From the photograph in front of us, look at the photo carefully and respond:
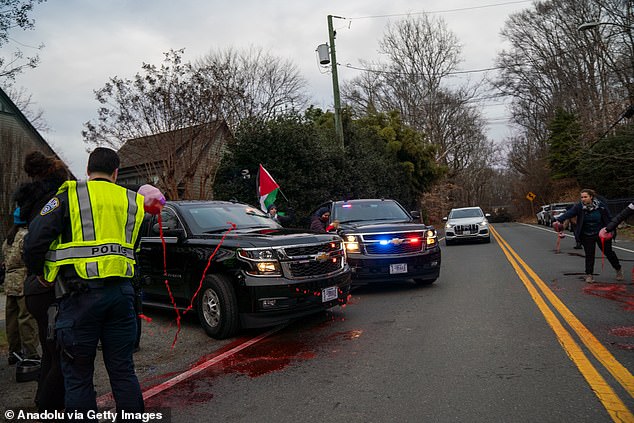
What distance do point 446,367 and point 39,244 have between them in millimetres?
3513

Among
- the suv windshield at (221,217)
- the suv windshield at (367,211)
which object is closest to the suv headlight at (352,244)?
the suv windshield at (367,211)

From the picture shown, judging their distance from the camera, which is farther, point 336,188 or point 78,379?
point 336,188

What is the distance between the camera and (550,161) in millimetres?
Result: 47625

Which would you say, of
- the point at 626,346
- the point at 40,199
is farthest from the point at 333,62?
the point at 40,199

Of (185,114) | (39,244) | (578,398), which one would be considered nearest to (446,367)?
(578,398)

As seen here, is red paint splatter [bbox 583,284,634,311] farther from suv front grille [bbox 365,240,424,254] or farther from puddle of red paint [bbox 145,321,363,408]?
puddle of red paint [bbox 145,321,363,408]

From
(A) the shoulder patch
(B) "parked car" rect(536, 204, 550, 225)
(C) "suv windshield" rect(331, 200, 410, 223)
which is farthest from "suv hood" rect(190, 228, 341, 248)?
(B) "parked car" rect(536, 204, 550, 225)

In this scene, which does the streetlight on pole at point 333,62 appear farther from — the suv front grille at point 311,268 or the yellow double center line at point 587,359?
the suv front grille at point 311,268

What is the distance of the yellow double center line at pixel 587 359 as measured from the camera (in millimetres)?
3779

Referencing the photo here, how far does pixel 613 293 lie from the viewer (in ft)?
27.0

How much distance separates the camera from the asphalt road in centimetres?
390

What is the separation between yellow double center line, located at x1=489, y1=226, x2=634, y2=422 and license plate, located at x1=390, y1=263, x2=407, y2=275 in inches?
82.8

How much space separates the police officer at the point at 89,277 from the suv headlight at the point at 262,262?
2819 mm

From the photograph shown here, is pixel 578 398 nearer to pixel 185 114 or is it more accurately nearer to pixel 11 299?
pixel 11 299
